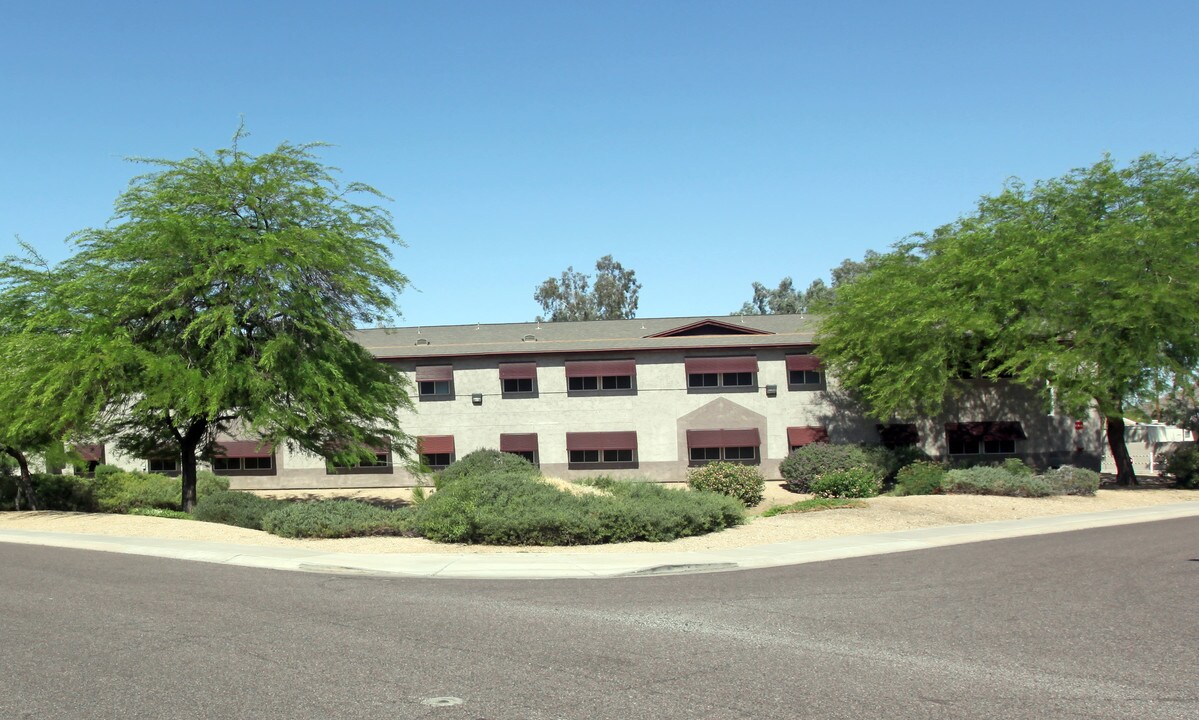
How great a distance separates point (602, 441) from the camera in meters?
39.8

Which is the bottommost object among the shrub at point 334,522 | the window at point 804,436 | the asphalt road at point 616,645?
the asphalt road at point 616,645

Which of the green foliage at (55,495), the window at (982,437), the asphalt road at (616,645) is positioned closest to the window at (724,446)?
the window at (982,437)

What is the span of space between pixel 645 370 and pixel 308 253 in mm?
19049

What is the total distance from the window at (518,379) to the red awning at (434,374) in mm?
2329

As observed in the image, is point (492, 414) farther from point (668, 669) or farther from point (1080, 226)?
point (668, 669)

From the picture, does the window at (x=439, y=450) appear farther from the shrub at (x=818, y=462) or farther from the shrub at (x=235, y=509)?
the shrub at (x=235, y=509)

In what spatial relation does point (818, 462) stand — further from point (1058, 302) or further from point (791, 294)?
point (791, 294)

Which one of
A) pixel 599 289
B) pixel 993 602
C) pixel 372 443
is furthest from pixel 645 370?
pixel 599 289

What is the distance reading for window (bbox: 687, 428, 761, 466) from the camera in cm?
3947

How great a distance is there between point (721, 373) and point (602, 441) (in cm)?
580

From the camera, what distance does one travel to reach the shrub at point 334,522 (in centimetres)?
1964

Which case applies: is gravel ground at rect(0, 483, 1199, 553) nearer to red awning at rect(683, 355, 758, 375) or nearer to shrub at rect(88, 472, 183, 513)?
shrub at rect(88, 472, 183, 513)

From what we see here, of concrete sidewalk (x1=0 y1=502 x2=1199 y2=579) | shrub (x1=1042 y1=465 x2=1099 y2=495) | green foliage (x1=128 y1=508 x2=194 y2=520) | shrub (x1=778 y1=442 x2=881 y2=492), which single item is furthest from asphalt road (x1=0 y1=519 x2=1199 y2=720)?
shrub (x1=778 y1=442 x2=881 y2=492)

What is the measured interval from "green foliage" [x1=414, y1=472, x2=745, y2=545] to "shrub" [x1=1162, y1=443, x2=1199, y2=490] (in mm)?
23479
